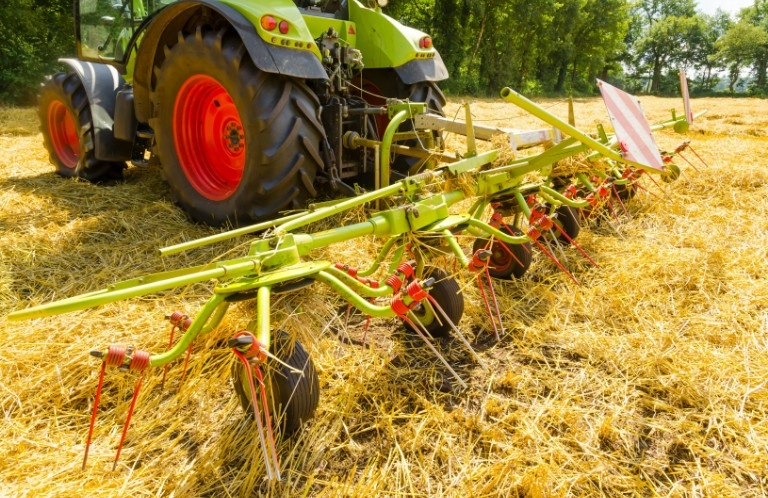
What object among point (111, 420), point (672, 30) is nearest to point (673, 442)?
point (111, 420)

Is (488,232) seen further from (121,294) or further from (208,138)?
(208,138)

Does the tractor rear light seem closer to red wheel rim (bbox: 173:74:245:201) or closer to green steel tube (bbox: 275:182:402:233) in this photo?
red wheel rim (bbox: 173:74:245:201)

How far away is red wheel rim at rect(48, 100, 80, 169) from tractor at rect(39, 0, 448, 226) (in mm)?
12

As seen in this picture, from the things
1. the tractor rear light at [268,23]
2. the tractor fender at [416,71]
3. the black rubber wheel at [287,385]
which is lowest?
the black rubber wheel at [287,385]

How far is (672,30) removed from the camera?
1730 inches

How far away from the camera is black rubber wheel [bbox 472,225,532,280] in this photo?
2.56 meters

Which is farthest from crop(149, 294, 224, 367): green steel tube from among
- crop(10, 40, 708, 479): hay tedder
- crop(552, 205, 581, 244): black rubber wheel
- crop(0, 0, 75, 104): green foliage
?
crop(0, 0, 75, 104): green foliage

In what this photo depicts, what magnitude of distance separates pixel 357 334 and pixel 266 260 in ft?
2.71

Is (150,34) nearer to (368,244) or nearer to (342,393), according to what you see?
(368,244)

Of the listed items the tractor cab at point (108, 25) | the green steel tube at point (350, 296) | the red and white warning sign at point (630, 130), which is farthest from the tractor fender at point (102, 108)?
the red and white warning sign at point (630, 130)

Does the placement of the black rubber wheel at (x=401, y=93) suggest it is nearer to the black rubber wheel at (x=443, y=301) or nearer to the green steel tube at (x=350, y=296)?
the black rubber wheel at (x=443, y=301)

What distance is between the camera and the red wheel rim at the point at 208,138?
3.06 m

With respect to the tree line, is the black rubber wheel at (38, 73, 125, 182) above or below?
below

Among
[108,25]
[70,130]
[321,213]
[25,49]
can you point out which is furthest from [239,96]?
[25,49]
